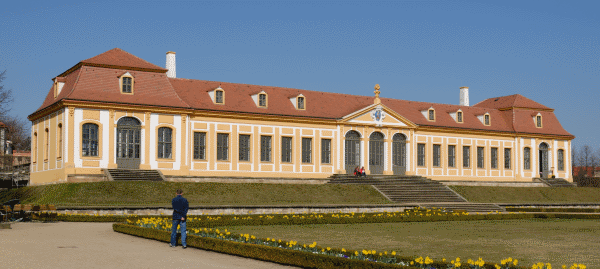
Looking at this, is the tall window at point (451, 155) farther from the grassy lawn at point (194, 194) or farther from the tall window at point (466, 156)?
the grassy lawn at point (194, 194)

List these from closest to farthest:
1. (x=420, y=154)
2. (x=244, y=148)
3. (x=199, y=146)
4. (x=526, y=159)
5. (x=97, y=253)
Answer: (x=97, y=253) < (x=199, y=146) < (x=244, y=148) < (x=420, y=154) < (x=526, y=159)

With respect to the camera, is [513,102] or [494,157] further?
[513,102]

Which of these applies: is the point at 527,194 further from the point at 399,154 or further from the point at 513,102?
the point at 513,102

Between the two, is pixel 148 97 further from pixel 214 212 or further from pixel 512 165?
pixel 512 165

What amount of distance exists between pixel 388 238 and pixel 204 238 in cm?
567

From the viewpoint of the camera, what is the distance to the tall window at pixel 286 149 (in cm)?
4734

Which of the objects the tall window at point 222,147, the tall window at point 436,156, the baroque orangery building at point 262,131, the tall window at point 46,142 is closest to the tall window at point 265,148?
the baroque orangery building at point 262,131

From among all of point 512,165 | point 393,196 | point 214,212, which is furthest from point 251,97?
point 512,165

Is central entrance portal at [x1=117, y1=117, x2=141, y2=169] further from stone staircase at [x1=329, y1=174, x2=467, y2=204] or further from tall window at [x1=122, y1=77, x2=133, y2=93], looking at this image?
stone staircase at [x1=329, y1=174, x2=467, y2=204]

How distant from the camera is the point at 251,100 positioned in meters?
47.1

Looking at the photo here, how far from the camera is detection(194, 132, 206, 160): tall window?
144 ft

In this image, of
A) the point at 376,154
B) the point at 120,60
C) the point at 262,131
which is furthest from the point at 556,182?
the point at 120,60

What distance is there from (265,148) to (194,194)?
39.1 ft

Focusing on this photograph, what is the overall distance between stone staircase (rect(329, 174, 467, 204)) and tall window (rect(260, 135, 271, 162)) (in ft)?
15.6
